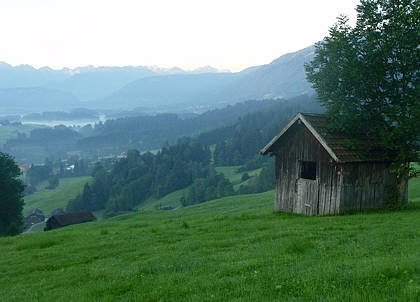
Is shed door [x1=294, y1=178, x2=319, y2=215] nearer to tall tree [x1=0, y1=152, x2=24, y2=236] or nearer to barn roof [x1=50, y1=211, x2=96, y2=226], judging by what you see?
tall tree [x1=0, y1=152, x2=24, y2=236]

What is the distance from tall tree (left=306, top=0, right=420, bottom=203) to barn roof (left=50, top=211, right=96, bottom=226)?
7724 cm

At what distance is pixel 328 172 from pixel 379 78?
263 inches

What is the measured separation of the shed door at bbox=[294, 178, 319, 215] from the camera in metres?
24.7

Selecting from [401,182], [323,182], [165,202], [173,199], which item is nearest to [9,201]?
[323,182]

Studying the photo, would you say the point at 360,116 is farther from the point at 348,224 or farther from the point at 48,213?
the point at 48,213

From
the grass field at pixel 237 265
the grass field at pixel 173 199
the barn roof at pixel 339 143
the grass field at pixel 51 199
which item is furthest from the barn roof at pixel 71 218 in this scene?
the barn roof at pixel 339 143

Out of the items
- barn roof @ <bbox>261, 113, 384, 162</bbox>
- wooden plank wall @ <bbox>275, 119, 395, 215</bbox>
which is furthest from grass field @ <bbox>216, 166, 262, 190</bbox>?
barn roof @ <bbox>261, 113, 384, 162</bbox>

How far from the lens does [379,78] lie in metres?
23.7

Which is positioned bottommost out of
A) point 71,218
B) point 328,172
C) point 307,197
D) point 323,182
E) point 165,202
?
point 165,202

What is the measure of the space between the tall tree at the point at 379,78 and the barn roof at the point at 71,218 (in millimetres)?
77238

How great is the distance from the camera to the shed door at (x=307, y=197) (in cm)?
2467

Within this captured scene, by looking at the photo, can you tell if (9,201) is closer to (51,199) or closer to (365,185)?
(365,185)

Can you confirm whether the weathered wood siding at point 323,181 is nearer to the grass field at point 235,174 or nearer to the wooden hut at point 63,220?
the wooden hut at point 63,220

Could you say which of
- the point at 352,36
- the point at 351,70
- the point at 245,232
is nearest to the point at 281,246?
the point at 245,232
